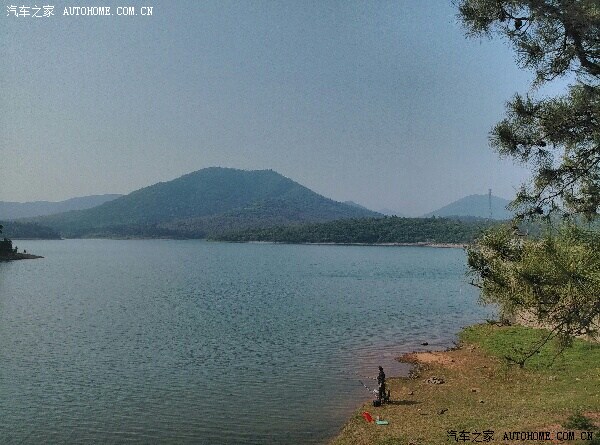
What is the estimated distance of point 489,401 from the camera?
28359 millimetres

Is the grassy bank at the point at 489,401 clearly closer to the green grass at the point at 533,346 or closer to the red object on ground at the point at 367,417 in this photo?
the green grass at the point at 533,346

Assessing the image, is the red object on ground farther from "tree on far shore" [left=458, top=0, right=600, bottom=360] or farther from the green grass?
"tree on far shore" [left=458, top=0, right=600, bottom=360]

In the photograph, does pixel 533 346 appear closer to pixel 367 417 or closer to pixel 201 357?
pixel 367 417

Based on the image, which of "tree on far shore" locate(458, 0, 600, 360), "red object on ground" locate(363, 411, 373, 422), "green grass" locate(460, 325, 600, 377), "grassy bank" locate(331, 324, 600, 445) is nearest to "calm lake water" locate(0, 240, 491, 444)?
"red object on ground" locate(363, 411, 373, 422)

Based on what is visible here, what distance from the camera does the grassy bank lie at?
2247cm

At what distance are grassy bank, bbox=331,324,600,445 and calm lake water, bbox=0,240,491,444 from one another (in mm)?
2973

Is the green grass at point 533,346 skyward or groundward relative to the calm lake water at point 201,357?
skyward

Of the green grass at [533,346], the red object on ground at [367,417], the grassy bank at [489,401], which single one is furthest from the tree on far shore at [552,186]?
the red object on ground at [367,417]

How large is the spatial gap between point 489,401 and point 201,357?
25639 mm

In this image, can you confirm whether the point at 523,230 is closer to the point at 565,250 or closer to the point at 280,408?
the point at 565,250

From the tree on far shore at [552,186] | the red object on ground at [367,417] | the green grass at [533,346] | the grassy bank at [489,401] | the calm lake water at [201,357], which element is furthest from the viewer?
the green grass at [533,346]

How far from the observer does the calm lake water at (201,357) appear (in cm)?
2866

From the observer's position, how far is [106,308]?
241ft

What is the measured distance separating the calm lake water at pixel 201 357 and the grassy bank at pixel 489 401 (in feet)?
9.75
